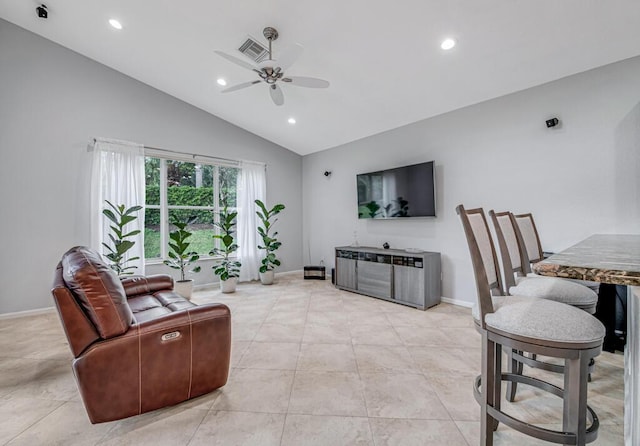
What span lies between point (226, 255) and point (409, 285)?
318 cm

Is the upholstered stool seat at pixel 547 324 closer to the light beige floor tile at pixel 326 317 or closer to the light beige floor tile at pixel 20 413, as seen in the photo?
the light beige floor tile at pixel 326 317

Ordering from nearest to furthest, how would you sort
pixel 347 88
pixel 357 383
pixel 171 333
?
pixel 171 333 < pixel 357 383 < pixel 347 88

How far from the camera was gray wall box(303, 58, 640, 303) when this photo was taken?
2.72 meters

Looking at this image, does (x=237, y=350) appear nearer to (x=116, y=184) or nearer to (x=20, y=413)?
(x=20, y=413)

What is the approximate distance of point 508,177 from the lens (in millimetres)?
3422

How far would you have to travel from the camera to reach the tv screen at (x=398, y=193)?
13.2ft

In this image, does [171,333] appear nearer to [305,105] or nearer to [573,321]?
[573,321]

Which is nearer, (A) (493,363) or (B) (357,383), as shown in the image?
(A) (493,363)

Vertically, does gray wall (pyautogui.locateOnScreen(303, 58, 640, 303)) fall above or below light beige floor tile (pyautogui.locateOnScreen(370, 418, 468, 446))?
above

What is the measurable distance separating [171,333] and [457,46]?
3487mm

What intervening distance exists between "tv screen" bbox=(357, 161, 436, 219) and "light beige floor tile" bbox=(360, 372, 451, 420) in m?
2.52

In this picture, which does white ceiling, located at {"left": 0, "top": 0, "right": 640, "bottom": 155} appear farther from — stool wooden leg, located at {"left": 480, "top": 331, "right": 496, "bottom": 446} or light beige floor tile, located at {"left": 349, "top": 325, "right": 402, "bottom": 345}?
light beige floor tile, located at {"left": 349, "top": 325, "right": 402, "bottom": 345}

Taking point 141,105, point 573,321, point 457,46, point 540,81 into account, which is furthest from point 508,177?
point 141,105

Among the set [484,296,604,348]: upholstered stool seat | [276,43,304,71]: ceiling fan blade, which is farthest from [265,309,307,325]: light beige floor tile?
[276,43,304,71]: ceiling fan blade
